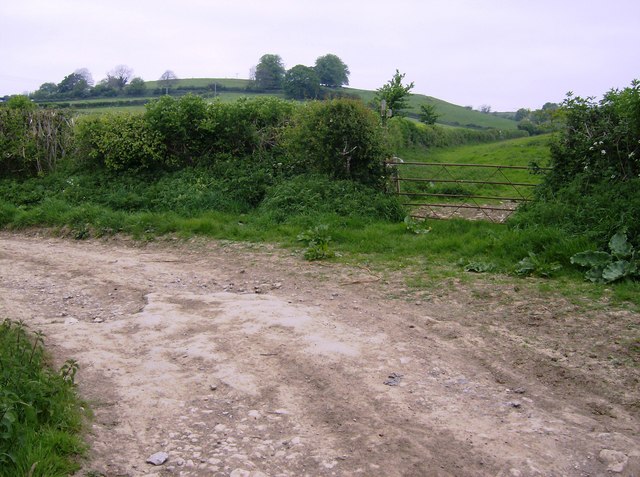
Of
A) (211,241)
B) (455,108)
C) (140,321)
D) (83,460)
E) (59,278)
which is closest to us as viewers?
(83,460)

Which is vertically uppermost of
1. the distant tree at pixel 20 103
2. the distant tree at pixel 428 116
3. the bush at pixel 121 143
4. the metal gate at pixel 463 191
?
the distant tree at pixel 428 116

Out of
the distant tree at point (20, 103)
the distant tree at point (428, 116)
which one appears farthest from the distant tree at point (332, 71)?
the distant tree at point (20, 103)

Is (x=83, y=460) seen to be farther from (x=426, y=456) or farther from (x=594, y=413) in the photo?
(x=594, y=413)

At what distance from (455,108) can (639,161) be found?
55.9 m

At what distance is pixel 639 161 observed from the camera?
32.4ft

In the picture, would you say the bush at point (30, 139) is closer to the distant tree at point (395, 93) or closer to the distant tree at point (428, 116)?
the distant tree at point (395, 93)

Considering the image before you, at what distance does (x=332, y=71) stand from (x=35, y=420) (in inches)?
1912

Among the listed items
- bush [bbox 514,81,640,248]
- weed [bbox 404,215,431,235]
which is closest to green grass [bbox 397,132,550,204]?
bush [bbox 514,81,640,248]

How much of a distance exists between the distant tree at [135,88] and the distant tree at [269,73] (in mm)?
8688

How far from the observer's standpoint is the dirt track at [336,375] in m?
3.98

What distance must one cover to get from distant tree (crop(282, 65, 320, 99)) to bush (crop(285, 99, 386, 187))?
83.6ft

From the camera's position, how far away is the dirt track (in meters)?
3.98

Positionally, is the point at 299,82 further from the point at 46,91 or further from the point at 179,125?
the point at 179,125

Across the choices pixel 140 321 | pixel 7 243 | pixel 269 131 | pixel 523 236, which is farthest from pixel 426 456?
pixel 269 131
